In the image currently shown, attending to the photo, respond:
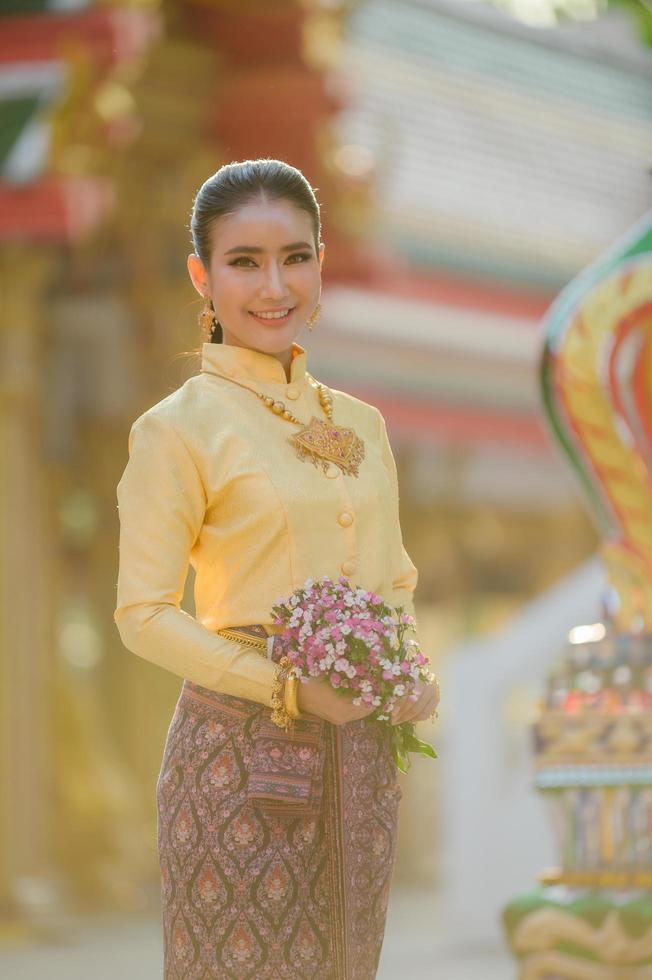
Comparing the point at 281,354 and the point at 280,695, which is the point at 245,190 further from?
the point at 280,695

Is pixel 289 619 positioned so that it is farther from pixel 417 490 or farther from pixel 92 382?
pixel 417 490

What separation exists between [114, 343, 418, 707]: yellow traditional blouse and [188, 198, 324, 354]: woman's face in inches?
1.9

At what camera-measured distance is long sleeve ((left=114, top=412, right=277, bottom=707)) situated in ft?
9.38

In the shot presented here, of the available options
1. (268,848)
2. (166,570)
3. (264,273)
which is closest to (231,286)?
(264,273)

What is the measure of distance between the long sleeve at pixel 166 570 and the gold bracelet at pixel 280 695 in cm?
1

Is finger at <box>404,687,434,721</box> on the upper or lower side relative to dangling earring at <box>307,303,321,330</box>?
lower

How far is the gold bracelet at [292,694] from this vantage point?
280cm

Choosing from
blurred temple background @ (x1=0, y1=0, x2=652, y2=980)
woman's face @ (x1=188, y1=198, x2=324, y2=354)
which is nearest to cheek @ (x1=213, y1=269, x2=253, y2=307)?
woman's face @ (x1=188, y1=198, x2=324, y2=354)

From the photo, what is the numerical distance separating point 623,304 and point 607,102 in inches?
555

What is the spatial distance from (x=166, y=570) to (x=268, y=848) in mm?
355

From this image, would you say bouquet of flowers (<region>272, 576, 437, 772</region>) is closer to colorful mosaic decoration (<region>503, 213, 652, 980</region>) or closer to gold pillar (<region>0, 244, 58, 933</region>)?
colorful mosaic decoration (<region>503, 213, 652, 980</region>)

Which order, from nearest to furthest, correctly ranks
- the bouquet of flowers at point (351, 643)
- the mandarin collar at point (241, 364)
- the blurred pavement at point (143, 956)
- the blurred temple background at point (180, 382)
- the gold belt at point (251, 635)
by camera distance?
the bouquet of flowers at point (351, 643) < the gold belt at point (251, 635) < the mandarin collar at point (241, 364) < the blurred pavement at point (143, 956) < the blurred temple background at point (180, 382)

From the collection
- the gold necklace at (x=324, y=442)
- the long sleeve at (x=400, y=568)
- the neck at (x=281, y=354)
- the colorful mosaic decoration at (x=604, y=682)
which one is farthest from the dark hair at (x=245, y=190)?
the colorful mosaic decoration at (x=604, y=682)

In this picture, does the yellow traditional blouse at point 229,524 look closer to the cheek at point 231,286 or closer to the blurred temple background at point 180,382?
the cheek at point 231,286
